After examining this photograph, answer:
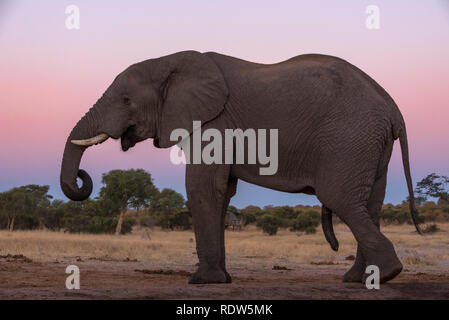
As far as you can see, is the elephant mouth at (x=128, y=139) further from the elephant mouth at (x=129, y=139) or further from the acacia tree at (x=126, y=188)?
the acacia tree at (x=126, y=188)

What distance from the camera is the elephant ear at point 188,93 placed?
29.8ft

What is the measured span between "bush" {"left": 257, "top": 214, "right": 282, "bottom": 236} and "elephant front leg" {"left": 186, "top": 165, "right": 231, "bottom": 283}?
98.5 ft

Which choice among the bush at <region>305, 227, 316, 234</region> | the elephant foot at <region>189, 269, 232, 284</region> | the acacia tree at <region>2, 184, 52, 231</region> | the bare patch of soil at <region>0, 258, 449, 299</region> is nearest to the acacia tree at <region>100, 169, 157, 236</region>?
the acacia tree at <region>2, 184, 52, 231</region>

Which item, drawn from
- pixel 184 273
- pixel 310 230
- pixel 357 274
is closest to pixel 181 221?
pixel 310 230

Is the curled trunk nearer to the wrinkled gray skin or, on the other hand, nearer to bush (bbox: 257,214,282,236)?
the wrinkled gray skin

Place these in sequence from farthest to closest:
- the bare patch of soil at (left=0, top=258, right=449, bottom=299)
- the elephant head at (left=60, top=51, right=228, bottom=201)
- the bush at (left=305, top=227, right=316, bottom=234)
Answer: the bush at (left=305, top=227, right=316, bottom=234)
the elephant head at (left=60, top=51, right=228, bottom=201)
the bare patch of soil at (left=0, top=258, right=449, bottom=299)

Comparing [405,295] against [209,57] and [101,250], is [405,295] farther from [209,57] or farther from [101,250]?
[101,250]

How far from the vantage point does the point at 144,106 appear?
9352mm

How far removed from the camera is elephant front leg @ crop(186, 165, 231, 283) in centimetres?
882

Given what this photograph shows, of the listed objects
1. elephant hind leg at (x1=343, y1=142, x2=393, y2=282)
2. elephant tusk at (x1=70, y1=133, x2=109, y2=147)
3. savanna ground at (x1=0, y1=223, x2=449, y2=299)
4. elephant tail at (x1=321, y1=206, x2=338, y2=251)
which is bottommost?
savanna ground at (x1=0, y1=223, x2=449, y2=299)

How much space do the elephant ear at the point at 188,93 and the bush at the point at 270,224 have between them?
29.9 meters

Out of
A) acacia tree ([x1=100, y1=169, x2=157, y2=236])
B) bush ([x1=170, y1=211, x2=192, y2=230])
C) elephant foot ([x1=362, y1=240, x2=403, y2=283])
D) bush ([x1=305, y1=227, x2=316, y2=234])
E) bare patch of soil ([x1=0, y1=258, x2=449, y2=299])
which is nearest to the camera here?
bare patch of soil ([x1=0, y1=258, x2=449, y2=299])

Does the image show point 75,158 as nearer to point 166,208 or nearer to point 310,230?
point 310,230

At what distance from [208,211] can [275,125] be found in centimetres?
143
